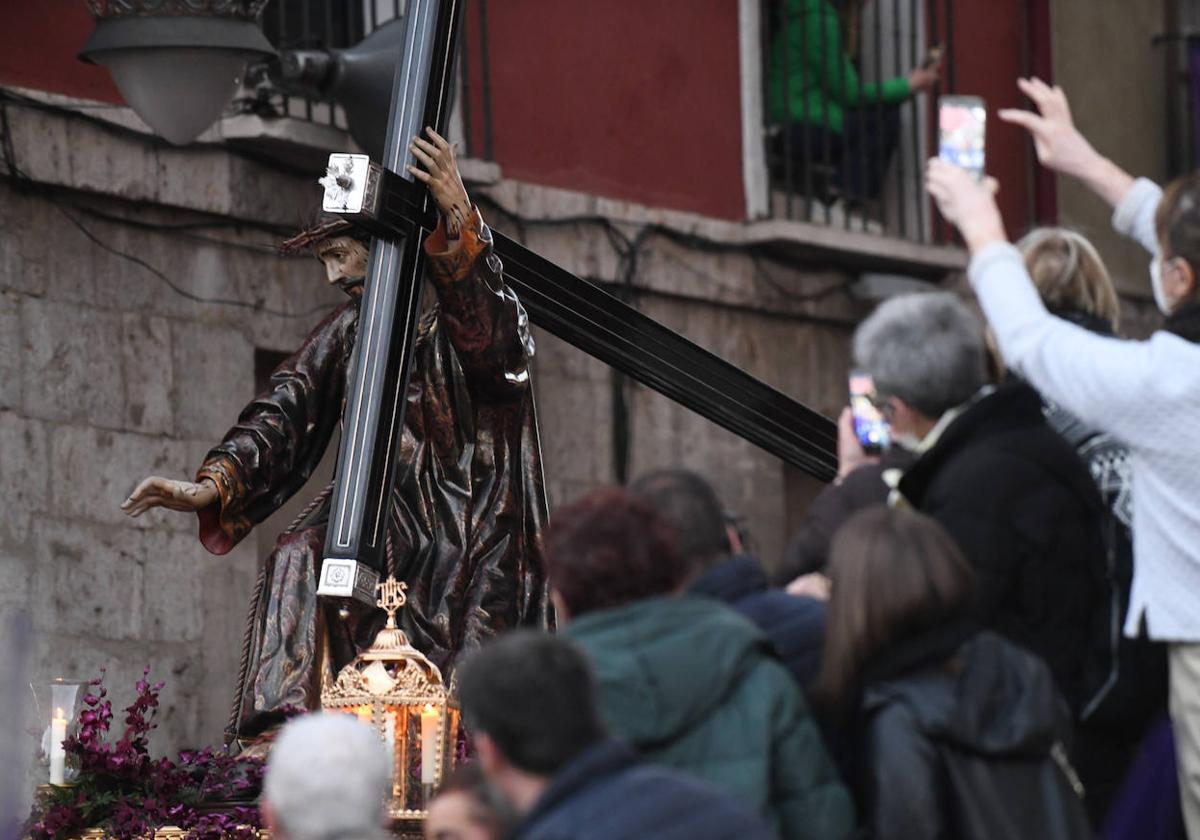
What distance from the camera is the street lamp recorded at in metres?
9.24

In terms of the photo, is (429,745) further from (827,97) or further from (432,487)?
(827,97)

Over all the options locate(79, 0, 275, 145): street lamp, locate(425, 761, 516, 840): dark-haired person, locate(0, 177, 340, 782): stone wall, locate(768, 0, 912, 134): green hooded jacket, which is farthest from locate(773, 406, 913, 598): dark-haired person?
locate(768, 0, 912, 134): green hooded jacket

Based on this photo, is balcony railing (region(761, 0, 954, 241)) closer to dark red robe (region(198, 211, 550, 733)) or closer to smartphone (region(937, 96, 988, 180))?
dark red robe (region(198, 211, 550, 733))

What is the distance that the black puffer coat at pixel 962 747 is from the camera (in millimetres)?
4762

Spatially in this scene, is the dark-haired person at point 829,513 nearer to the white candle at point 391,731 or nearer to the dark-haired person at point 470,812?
the dark-haired person at point 470,812

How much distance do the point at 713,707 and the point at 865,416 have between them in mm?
1266

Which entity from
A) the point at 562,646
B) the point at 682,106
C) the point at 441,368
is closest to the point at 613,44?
the point at 682,106

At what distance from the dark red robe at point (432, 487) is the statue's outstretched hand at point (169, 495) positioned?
2.0 inches

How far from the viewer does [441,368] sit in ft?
25.0

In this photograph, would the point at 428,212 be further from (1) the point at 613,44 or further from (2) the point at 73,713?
(1) the point at 613,44

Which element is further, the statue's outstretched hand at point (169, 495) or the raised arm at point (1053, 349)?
the statue's outstretched hand at point (169, 495)

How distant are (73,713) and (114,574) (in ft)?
11.6

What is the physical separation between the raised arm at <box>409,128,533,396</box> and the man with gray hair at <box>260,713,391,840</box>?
→ 2961mm

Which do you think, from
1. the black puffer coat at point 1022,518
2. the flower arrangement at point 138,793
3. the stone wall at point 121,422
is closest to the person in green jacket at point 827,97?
the stone wall at point 121,422
